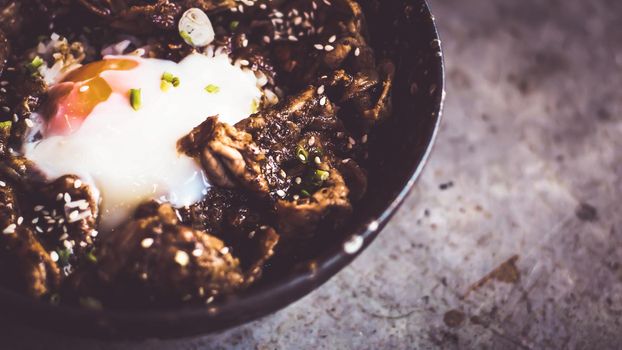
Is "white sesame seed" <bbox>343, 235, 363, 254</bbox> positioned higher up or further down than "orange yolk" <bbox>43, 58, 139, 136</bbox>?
further down

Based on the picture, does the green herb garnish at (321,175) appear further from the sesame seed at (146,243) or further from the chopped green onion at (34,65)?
the chopped green onion at (34,65)

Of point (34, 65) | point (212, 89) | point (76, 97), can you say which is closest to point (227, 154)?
point (212, 89)

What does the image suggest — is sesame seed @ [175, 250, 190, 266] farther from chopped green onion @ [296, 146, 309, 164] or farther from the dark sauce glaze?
chopped green onion @ [296, 146, 309, 164]

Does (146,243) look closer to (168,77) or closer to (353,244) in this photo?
(353,244)

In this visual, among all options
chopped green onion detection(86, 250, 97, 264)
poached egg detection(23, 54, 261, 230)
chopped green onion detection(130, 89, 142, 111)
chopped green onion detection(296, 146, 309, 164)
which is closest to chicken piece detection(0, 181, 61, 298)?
chopped green onion detection(86, 250, 97, 264)

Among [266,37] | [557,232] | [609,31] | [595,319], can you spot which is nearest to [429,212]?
[557,232]

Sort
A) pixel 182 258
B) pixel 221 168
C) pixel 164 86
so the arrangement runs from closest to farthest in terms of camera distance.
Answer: pixel 182 258 → pixel 221 168 → pixel 164 86
